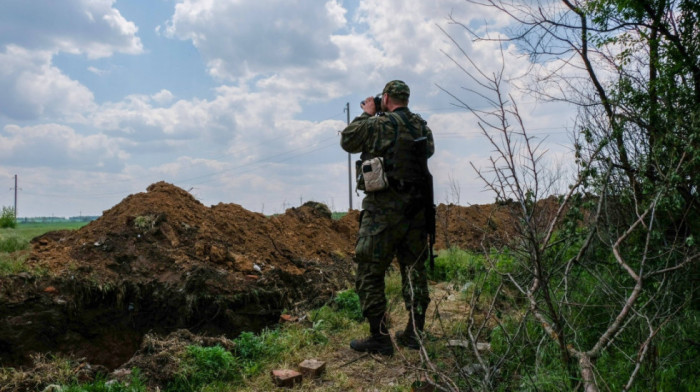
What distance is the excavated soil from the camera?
5934 millimetres

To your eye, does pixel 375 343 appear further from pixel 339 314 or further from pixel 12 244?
pixel 12 244

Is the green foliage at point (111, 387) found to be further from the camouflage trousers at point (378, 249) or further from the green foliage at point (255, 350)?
the camouflage trousers at point (378, 249)

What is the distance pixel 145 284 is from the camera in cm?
641

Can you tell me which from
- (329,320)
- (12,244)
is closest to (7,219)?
(12,244)

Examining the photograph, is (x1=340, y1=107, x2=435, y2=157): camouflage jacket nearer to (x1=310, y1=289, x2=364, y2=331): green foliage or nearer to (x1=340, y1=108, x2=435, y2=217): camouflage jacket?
(x1=340, y1=108, x2=435, y2=217): camouflage jacket

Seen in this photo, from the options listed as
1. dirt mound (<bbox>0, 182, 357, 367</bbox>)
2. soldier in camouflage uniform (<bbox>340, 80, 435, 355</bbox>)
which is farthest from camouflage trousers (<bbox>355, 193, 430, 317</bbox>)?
dirt mound (<bbox>0, 182, 357, 367</bbox>)

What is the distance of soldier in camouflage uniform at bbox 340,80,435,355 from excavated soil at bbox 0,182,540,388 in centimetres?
132

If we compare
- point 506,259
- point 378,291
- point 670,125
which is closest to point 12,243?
point 378,291

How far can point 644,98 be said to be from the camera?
461 centimetres

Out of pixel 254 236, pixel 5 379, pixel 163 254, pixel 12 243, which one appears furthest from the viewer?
pixel 254 236

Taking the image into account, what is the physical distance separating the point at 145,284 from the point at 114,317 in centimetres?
53

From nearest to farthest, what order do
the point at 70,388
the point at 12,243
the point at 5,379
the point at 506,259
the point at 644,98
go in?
1. the point at 70,388
2. the point at 5,379
3. the point at 644,98
4. the point at 506,259
5. the point at 12,243

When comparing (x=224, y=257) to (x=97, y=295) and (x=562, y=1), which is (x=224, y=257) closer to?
(x=97, y=295)

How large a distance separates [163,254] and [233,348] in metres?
2.81
